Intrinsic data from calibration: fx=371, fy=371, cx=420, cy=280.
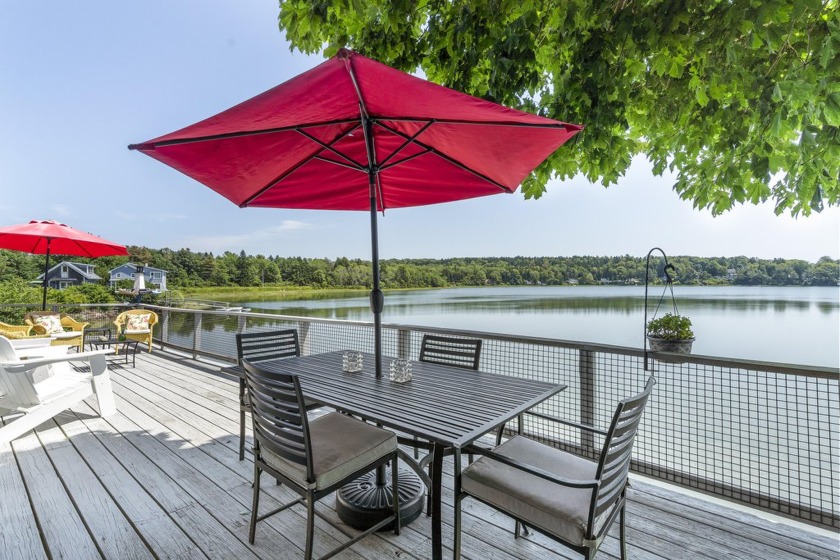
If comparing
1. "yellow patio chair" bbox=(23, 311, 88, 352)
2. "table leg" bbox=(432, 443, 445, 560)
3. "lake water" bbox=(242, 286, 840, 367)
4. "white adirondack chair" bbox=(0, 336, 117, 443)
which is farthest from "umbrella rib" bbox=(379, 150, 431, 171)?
"yellow patio chair" bbox=(23, 311, 88, 352)

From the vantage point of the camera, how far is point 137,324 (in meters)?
6.95

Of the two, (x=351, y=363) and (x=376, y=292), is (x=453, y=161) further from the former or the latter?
(x=351, y=363)

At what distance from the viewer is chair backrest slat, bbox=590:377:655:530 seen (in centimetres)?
137

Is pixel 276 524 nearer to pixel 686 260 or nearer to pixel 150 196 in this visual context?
pixel 686 260

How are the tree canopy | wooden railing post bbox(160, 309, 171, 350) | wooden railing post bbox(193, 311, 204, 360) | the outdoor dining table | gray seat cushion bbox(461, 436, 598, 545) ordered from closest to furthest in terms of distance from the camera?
gray seat cushion bbox(461, 436, 598, 545)
the outdoor dining table
the tree canopy
wooden railing post bbox(193, 311, 204, 360)
wooden railing post bbox(160, 309, 171, 350)

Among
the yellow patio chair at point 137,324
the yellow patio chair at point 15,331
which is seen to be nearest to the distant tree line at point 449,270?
the yellow patio chair at point 137,324

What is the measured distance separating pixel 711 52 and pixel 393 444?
3.44m

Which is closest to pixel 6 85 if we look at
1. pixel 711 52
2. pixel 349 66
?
pixel 349 66

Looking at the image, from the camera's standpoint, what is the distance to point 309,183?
3078 millimetres

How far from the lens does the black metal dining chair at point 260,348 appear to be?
2980 mm

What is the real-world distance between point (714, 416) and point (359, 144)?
3.16 metres

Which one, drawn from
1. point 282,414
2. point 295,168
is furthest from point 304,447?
point 295,168

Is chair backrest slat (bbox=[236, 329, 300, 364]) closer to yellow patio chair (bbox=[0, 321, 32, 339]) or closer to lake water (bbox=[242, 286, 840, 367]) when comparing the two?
lake water (bbox=[242, 286, 840, 367])

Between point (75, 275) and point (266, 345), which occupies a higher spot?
point (75, 275)
